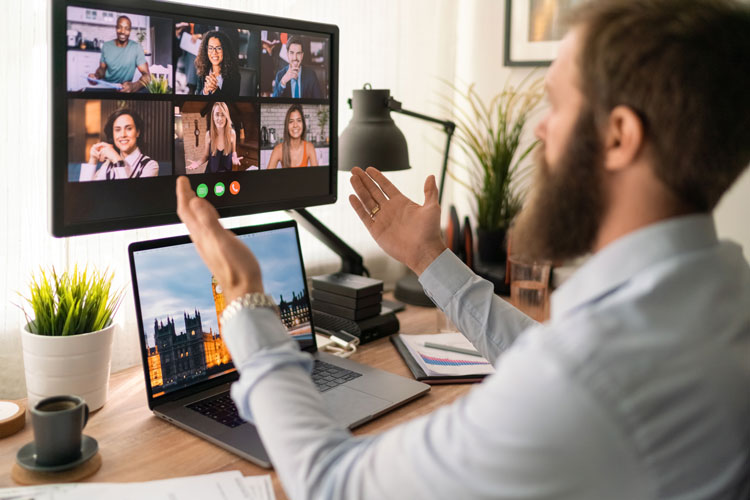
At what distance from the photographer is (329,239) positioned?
1.75 meters

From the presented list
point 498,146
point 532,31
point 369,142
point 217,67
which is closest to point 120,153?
→ point 217,67

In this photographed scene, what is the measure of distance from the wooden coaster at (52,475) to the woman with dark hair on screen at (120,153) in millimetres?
429

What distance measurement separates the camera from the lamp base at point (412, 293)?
1.95 m

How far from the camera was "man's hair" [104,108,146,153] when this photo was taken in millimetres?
1115

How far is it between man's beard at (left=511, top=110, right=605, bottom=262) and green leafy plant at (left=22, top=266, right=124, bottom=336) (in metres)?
0.68

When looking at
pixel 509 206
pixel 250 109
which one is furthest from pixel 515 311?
pixel 509 206

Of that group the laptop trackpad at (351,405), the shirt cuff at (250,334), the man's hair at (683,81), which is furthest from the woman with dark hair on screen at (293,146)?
the man's hair at (683,81)

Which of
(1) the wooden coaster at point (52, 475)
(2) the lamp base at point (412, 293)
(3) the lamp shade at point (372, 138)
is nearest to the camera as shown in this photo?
(1) the wooden coaster at point (52, 475)

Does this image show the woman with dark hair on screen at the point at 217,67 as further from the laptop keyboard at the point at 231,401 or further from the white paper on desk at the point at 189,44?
the laptop keyboard at the point at 231,401

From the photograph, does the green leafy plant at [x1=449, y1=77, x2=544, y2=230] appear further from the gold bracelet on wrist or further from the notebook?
the gold bracelet on wrist

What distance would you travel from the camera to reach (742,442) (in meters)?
0.69

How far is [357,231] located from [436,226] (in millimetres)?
830

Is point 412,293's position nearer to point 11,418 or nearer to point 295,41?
point 295,41

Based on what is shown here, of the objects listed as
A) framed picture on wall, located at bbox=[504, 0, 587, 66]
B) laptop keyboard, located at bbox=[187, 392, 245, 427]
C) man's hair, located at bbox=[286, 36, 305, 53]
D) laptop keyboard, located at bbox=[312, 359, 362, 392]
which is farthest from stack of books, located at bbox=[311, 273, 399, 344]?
framed picture on wall, located at bbox=[504, 0, 587, 66]
